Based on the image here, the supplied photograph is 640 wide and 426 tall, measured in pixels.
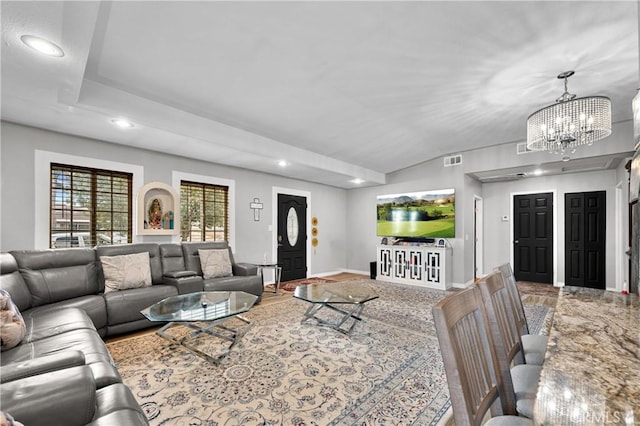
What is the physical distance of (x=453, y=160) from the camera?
228 inches

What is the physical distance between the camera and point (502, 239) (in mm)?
6609

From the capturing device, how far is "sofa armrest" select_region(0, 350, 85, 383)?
122 centimetres

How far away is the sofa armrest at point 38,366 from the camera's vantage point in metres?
1.22

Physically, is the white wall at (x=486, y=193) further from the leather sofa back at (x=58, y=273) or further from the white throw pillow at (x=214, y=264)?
the leather sofa back at (x=58, y=273)

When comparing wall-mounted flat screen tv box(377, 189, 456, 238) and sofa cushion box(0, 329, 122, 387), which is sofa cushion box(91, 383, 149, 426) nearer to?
sofa cushion box(0, 329, 122, 387)

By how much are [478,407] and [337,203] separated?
6534 mm

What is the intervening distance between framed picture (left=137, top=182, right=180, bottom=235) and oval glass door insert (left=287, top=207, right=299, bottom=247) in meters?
2.37

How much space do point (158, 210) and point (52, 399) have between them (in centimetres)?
361

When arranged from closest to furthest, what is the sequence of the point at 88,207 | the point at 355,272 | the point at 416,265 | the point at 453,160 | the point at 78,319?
the point at 78,319, the point at 88,207, the point at 453,160, the point at 416,265, the point at 355,272

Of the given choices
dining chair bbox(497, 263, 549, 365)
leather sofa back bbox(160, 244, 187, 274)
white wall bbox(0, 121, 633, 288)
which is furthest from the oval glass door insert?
dining chair bbox(497, 263, 549, 365)

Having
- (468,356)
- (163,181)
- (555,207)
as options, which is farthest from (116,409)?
(555,207)

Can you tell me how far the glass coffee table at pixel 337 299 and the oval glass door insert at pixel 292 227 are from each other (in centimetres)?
250

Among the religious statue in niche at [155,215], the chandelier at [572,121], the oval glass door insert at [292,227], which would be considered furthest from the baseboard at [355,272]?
the chandelier at [572,121]

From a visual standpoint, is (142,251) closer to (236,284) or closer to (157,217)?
(157,217)
